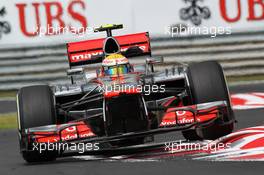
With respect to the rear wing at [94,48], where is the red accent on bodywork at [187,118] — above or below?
below

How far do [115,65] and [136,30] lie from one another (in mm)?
6764

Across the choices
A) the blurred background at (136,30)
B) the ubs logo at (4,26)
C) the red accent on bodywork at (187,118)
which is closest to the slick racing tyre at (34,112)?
the red accent on bodywork at (187,118)

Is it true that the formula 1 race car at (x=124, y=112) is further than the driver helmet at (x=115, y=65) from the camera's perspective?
No

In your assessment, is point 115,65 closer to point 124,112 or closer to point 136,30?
point 124,112

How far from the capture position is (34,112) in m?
9.83

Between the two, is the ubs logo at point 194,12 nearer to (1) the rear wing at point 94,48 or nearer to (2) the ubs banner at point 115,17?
(2) the ubs banner at point 115,17

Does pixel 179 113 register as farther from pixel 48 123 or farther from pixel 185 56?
pixel 185 56

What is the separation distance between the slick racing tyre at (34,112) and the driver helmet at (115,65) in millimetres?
1074

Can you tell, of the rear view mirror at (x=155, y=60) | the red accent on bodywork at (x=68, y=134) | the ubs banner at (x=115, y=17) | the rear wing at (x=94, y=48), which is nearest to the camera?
the red accent on bodywork at (x=68, y=134)

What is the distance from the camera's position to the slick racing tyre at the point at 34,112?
9812mm

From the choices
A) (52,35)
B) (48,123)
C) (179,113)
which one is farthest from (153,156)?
(52,35)

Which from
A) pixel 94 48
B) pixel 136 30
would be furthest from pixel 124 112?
pixel 136 30

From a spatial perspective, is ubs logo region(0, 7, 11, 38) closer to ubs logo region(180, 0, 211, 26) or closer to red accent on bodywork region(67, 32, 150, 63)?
ubs logo region(180, 0, 211, 26)

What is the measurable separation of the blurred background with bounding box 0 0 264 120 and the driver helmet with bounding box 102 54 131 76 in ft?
21.5
